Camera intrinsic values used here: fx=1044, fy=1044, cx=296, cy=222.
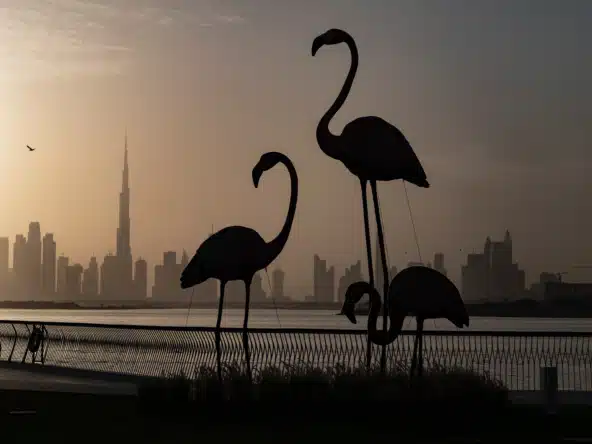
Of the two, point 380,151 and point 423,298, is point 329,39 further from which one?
point 423,298

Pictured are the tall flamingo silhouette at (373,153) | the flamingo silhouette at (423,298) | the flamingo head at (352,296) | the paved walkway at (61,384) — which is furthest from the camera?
the paved walkway at (61,384)

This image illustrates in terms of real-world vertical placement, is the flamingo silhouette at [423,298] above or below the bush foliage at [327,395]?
above

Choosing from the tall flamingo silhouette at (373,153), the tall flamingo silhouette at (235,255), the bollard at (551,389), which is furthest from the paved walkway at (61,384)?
the bollard at (551,389)

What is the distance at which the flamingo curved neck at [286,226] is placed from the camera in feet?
65.0

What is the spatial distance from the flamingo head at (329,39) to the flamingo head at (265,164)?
2.37m

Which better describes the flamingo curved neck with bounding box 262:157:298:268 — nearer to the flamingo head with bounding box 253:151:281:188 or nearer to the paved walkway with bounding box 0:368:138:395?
the flamingo head with bounding box 253:151:281:188

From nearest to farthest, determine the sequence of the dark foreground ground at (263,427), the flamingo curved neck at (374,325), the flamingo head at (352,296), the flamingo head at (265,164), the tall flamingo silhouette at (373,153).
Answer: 1. the dark foreground ground at (263,427)
2. the tall flamingo silhouette at (373,153)
3. the flamingo curved neck at (374,325)
4. the flamingo head at (352,296)
5. the flamingo head at (265,164)

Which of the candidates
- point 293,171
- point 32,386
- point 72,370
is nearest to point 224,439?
point 293,171

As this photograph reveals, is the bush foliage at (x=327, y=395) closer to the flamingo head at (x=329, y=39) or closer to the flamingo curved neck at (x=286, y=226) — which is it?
the flamingo curved neck at (x=286, y=226)

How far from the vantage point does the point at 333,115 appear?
19.0 metres

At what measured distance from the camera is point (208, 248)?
1983 centimetres

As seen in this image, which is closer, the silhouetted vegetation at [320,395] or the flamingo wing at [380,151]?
the silhouetted vegetation at [320,395]

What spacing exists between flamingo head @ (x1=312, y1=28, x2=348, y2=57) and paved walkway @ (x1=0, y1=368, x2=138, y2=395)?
8.38 m

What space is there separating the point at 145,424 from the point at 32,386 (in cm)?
855
